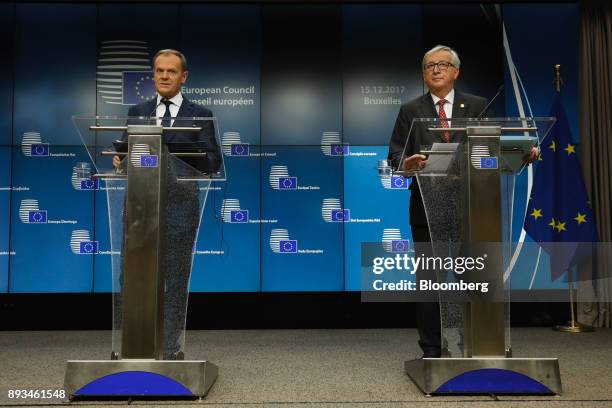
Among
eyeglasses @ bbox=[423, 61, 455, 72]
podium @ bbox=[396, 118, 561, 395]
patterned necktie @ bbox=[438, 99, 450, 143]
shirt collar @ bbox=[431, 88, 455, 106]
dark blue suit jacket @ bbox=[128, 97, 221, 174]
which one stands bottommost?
podium @ bbox=[396, 118, 561, 395]

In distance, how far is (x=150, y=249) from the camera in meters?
1.84

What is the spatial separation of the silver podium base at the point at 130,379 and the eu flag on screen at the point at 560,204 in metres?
3.00

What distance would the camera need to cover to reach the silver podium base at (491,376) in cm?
181

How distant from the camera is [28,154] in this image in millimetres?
4195

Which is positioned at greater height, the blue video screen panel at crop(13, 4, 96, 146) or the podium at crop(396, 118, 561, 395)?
the blue video screen panel at crop(13, 4, 96, 146)

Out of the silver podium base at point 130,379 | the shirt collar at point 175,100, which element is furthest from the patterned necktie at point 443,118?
the silver podium base at point 130,379

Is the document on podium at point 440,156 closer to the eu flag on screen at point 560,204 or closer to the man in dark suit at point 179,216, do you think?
the man in dark suit at point 179,216

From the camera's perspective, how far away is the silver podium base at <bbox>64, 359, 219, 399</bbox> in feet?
5.85

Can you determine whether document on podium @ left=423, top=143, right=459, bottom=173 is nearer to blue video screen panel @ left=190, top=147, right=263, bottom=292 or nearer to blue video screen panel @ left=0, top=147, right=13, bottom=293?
blue video screen panel @ left=190, top=147, right=263, bottom=292

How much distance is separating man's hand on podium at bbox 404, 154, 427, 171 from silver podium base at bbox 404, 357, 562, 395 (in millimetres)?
698

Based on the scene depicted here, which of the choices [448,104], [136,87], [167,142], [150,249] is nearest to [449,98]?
[448,104]

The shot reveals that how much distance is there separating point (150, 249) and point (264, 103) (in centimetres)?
269

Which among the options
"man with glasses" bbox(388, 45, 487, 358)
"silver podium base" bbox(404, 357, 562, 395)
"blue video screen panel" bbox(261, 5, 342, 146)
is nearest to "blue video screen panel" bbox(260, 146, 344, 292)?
"blue video screen panel" bbox(261, 5, 342, 146)

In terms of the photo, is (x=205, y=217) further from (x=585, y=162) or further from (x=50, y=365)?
(x=585, y=162)
